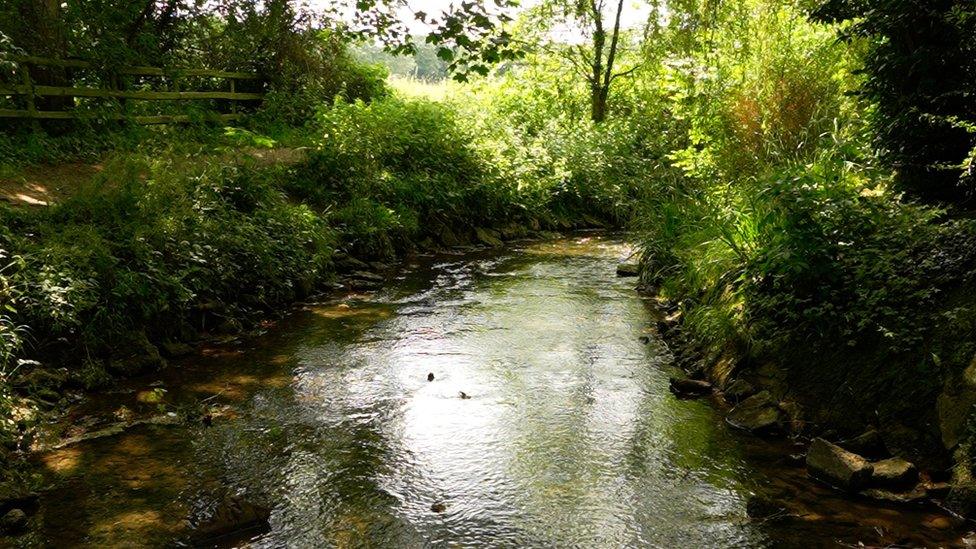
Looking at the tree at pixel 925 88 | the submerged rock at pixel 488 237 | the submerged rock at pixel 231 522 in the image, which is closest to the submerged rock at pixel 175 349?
the submerged rock at pixel 231 522

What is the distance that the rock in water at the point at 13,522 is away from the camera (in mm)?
4281

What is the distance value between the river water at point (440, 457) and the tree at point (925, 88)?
10.2ft

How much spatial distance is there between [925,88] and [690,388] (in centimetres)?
363

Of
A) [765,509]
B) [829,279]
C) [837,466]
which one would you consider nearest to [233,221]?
[829,279]

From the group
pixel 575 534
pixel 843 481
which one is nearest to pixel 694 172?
pixel 843 481

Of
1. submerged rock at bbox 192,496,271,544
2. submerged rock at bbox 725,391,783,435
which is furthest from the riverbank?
submerged rock at bbox 725,391,783,435

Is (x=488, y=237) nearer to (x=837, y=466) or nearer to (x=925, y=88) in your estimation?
(x=925, y=88)

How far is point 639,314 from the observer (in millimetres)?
9812

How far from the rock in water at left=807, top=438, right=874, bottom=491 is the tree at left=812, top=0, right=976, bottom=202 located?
8.85ft

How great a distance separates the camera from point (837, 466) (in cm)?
499

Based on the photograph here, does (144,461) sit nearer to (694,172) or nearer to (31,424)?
(31,424)

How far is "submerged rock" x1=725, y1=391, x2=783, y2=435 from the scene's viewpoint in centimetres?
595

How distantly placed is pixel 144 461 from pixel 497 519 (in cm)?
286

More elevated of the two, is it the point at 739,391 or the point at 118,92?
the point at 118,92
